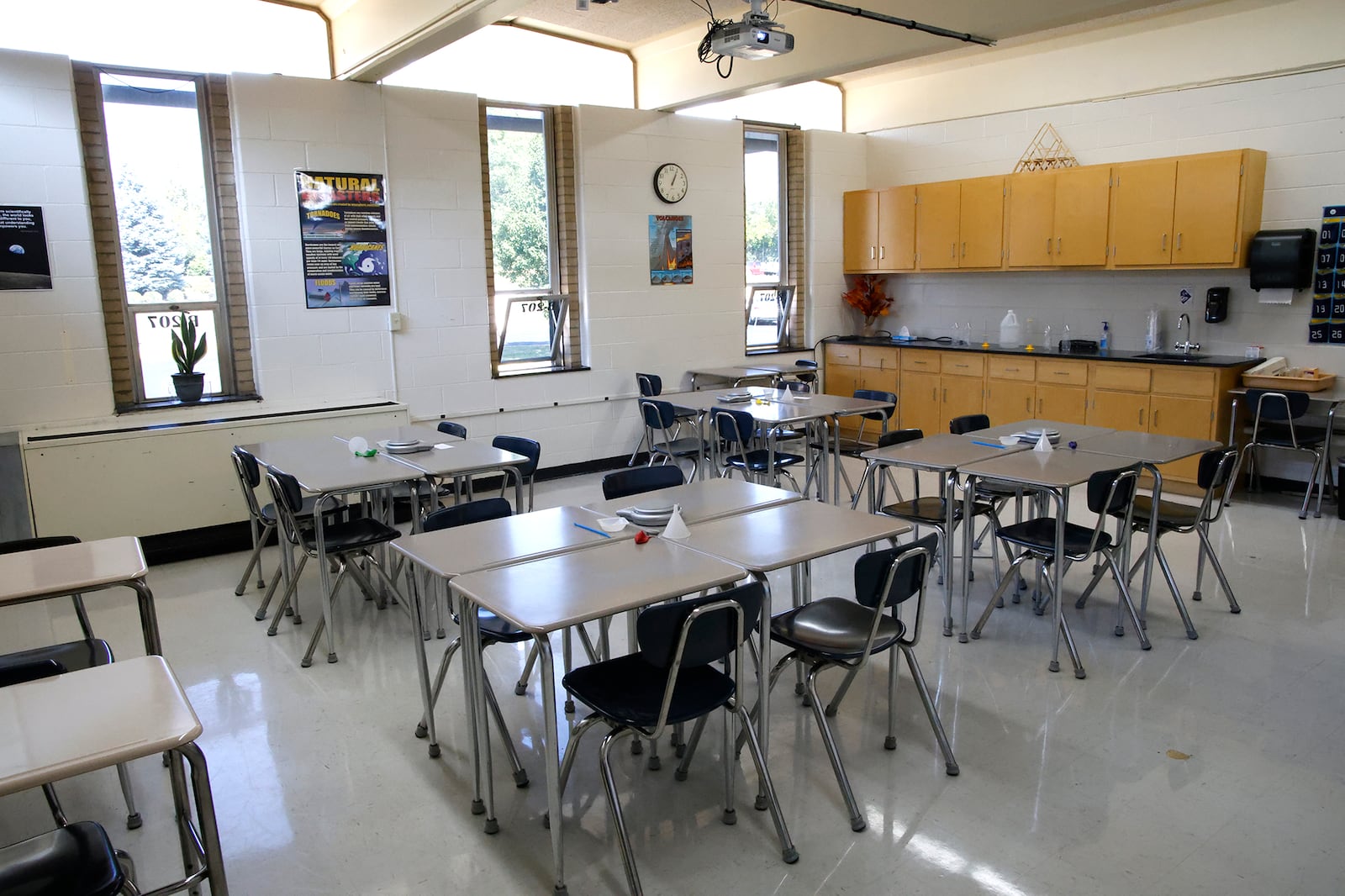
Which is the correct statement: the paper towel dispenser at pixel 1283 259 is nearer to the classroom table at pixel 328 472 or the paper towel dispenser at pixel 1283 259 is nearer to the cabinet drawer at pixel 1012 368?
the cabinet drawer at pixel 1012 368

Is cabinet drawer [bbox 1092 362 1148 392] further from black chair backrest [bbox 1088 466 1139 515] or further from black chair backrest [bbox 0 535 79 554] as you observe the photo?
black chair backrest [bbox 0 535 79 554]

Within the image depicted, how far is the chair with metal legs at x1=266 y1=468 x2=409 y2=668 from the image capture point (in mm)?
4113

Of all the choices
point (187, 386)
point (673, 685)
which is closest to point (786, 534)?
point (673, 685)

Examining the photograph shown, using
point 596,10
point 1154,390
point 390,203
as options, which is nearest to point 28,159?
point 390,203

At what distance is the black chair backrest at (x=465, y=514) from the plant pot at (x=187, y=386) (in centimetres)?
302

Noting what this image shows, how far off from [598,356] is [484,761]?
5.05 m

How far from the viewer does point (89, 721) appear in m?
1.88

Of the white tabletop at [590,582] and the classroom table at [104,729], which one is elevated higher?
the white tabletop at [590,582]

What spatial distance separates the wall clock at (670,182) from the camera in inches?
305

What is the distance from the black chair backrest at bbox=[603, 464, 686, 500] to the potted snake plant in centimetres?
327

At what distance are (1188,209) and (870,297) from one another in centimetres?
312

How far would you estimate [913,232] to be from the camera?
8.40 metres

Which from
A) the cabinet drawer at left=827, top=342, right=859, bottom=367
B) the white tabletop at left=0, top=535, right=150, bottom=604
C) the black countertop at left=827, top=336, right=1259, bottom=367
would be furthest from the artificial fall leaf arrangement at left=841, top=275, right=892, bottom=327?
the white tabletop at left=0, top=535, right=150, bottom=604

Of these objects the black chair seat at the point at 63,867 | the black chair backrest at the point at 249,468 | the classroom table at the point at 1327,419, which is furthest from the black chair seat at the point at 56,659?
the classroom table at the point at 1327,419
